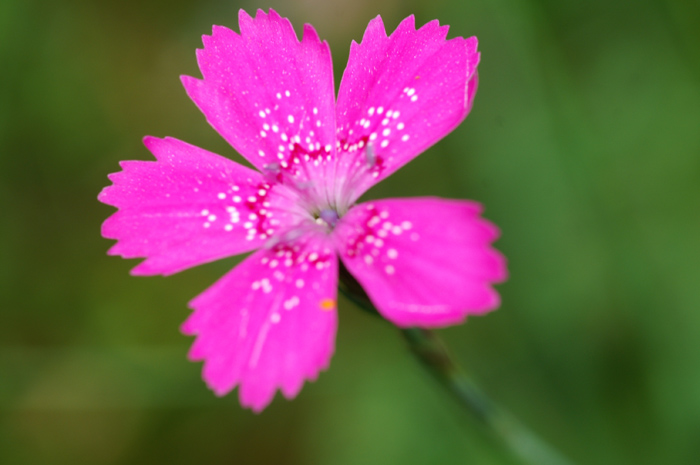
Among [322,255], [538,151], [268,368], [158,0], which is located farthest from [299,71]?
[158,0]

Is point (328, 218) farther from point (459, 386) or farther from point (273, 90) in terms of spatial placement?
point (459, 386)

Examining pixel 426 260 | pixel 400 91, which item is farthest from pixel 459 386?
pixel 400 91

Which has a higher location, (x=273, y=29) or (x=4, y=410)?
(x=273, y=29)

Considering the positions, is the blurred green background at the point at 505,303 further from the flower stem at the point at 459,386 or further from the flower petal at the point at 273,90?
the flower petal at the point at 273,90

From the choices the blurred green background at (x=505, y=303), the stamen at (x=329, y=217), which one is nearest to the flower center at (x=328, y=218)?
the stamen at (x=329, y=217)

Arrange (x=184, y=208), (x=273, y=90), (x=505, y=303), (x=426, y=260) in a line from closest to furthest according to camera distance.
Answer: (x=426, y=260) → (x=184, y=208) → (x=273, y=90) → (x=505, y=303)

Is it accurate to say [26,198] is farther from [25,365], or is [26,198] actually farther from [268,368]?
[268,368]
